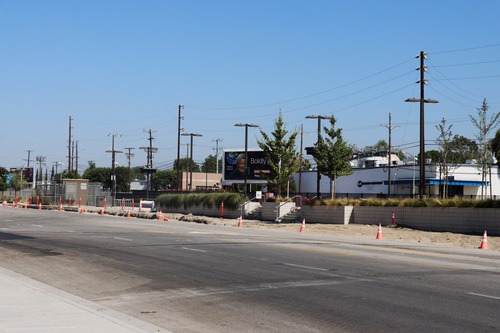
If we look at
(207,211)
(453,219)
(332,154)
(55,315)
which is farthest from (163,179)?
(55,315)

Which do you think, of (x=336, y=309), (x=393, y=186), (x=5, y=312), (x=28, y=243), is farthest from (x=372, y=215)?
(x=393, y=186)

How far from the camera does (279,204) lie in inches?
1833

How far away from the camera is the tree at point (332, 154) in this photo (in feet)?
161

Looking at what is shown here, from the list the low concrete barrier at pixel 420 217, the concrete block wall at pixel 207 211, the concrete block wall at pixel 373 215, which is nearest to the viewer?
the low concrete barrier at pixel 420 217

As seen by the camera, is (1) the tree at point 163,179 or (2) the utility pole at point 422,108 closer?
(2) the utility pole at point 422,108

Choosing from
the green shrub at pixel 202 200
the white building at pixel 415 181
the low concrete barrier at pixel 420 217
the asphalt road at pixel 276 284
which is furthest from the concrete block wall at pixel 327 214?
the white building at pixel 415 181

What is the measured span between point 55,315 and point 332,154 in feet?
136

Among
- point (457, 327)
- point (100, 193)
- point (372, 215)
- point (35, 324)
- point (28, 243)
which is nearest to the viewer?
point (35, 324)

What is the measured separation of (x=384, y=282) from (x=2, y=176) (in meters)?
101

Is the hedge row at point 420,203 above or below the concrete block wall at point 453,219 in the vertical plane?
above

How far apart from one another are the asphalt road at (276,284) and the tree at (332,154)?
91.4 ft

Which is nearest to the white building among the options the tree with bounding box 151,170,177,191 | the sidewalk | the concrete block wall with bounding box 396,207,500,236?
the concrete block wall with bounding box 396,207,500,236

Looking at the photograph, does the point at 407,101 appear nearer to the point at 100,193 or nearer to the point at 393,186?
the point at 393,186

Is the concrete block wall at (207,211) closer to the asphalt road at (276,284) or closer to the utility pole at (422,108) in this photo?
the utility pole at (422,108)
